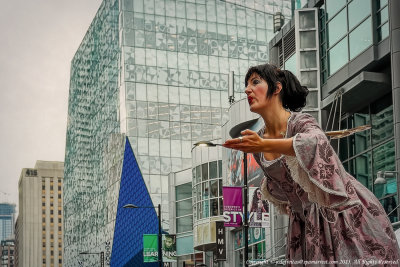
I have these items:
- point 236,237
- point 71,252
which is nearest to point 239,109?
point 236,237

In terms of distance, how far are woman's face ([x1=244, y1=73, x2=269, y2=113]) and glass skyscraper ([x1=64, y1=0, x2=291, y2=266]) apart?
247 feet

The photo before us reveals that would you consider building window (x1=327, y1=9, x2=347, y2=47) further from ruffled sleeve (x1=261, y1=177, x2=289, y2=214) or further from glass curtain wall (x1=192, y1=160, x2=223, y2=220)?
glass curtain wall (x1=192, y1=160, x2=223, y2=220)

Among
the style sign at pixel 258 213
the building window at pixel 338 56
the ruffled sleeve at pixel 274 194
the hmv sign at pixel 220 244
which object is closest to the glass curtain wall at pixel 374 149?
the building window at pixel 338 56

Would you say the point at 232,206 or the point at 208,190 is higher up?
the point at 208,190

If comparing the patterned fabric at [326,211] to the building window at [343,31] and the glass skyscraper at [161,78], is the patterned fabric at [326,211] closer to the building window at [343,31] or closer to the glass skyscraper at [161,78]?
the building window at [343,31]

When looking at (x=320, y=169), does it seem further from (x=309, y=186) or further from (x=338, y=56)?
(x=338, y=56)

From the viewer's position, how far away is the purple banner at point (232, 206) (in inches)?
1163

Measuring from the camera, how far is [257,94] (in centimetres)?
550

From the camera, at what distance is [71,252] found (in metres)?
112

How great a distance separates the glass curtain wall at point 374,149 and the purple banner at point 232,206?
4.51 meters

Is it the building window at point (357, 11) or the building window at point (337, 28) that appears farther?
the building window at point (337, 28)

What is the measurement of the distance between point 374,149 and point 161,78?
2301 inches

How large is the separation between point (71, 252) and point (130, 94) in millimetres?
35792

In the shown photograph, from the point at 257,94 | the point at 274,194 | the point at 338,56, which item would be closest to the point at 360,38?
the point at 338,56
